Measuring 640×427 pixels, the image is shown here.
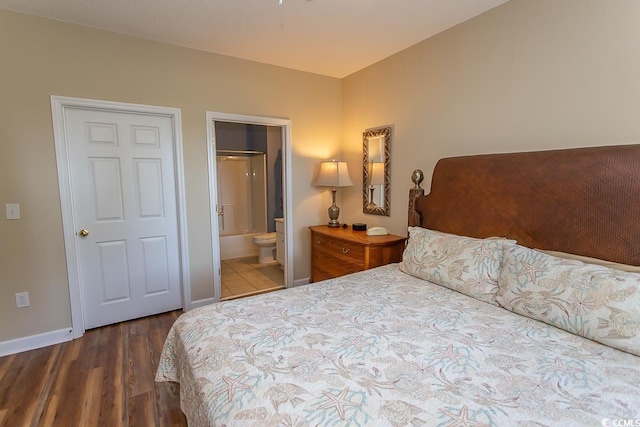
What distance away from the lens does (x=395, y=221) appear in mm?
3248

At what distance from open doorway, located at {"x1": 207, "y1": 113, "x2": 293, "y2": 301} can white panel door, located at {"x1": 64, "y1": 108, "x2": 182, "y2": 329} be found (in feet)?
4.46

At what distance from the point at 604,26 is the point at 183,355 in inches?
110

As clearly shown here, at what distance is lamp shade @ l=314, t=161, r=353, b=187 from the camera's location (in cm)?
354

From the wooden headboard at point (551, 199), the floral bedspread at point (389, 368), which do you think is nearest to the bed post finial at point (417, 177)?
the wooden headboard at point (551, 199)

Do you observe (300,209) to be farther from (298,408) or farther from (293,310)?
(298,408)

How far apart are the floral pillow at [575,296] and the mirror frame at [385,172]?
1.63m

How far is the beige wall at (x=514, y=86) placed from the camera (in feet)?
5.75

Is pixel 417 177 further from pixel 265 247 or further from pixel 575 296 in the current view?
pixel 265 247

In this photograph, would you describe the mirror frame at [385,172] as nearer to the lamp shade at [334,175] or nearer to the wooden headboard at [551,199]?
the lamp shade at [334,175]

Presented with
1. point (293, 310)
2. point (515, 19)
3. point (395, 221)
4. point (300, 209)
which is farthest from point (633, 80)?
point (300, 209)

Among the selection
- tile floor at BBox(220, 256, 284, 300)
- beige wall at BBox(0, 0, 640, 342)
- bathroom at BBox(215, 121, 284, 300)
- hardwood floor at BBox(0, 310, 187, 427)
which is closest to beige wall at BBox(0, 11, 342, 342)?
beige wall at BBox(0, 0, 640, 342)

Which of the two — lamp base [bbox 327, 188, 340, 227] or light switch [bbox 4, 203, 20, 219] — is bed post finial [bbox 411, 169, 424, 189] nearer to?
lamp base [bbox 327, 188, 340, 227]

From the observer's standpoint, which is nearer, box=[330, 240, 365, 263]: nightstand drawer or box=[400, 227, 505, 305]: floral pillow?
box=[400, 227, 505, 305]: floral pillow

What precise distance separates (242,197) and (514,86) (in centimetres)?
461
